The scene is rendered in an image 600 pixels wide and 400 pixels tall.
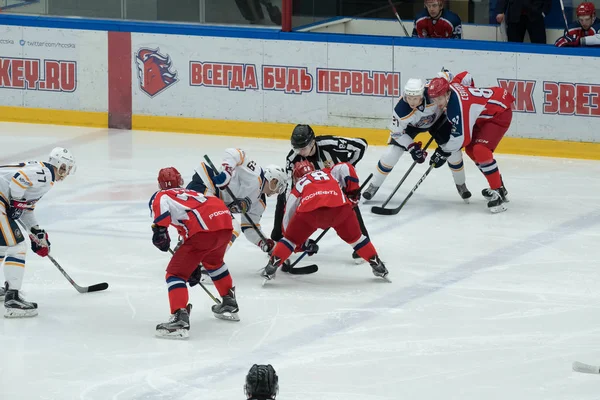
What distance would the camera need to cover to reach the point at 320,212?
575cm

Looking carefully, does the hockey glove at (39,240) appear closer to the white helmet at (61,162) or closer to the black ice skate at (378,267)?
the white helmet at (61,162)

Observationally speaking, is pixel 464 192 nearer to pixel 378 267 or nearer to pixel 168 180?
pixel 378 267

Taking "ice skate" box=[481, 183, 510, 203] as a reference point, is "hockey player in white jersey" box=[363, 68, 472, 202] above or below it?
above

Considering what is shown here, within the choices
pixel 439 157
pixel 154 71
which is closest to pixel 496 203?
pixel 439 157

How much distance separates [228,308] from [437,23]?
4656 millimetres

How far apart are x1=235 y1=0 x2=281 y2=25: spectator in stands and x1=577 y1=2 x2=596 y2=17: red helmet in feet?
7.74

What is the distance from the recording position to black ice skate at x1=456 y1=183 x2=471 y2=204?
769 cm

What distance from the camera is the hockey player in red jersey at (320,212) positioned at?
5734mm

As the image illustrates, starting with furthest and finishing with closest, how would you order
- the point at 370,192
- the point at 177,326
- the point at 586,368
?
the point at 370,192
the point at 177,326
the point at 586,368

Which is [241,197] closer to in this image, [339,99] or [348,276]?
[348,276]

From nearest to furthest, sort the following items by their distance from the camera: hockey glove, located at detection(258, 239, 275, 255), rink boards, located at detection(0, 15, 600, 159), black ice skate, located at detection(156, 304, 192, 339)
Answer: black ice skate, located at detection(156, 304, 192, 339) → hockey glove, located at detection(258, 239, 275, 255) → rink boards, located at detection(0, 15, 600, 159)

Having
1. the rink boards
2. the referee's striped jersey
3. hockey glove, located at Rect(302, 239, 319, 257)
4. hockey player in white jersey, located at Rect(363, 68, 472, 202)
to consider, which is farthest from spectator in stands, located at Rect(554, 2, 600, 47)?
hockey glove, located at Rect(302, 239, 319, 257)

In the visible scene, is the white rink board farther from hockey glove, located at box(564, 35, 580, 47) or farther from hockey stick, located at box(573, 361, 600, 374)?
hockey stick, located at box(573, 361, 600, 374)

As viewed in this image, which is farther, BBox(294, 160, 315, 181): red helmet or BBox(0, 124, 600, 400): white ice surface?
BBox(294, 160, 315, 181): red helmet
